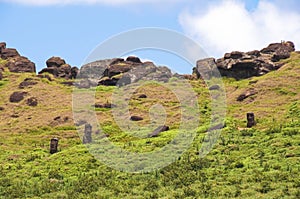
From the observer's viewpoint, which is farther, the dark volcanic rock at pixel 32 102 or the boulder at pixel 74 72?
the boulder at pixel 74 72

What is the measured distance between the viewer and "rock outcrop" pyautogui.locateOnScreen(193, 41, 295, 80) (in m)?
A: 74.8

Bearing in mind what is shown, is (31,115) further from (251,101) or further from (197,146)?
(197,146)

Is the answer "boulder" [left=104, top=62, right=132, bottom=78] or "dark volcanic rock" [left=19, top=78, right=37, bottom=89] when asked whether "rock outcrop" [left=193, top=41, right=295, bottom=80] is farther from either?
"dark volcanic rock" [left=19, top=78, right=37, bottom=89]

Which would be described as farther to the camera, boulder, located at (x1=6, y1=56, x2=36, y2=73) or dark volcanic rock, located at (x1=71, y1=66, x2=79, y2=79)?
dark volcanic rock, located at (x1=71, y1=66, x2=79, y2=79)

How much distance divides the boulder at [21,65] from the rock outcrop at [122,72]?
926cm

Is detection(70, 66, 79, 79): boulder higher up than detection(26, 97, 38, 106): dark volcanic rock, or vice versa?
detection(70, 66, 79, 79): boulder

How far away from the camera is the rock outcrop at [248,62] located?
74.8 meters

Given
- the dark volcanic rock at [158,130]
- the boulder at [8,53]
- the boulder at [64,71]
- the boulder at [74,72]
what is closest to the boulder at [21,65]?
the boulder at [64,71]

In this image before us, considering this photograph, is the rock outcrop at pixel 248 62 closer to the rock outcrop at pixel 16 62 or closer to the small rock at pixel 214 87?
the small rock at pixel 214 87

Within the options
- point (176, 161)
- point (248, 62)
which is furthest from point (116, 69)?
point (176, 161)

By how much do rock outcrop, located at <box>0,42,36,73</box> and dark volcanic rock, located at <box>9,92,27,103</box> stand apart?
19352 millimetres

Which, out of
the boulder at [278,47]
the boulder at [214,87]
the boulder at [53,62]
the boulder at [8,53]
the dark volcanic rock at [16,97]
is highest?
the boulder at [8,53]

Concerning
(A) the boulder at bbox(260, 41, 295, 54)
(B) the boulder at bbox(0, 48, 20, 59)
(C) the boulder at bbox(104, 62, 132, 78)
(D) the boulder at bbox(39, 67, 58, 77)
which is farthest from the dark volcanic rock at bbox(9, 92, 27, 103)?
(A) the boulder at bbox(260, 41, 295, 54)

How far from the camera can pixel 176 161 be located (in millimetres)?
32500
